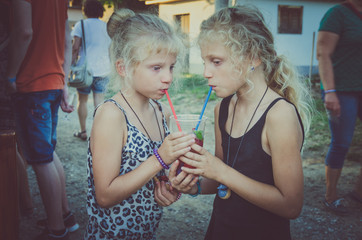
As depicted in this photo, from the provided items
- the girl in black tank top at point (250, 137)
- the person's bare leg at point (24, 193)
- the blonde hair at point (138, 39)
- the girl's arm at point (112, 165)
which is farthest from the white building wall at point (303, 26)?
the girl's arm at point (112, 165)

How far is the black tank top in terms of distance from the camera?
63.1 inches

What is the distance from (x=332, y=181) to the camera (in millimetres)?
3127

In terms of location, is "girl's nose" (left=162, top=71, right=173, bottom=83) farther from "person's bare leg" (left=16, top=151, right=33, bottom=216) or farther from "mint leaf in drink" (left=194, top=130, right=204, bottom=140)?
"person's bare leg" (left=16, top=151, right=33, bottom=216)

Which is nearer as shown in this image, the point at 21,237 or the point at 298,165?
the point at 298,165

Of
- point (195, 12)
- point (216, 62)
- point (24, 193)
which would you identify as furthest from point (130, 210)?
point (195, 12)

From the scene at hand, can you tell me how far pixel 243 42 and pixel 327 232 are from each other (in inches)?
81.5

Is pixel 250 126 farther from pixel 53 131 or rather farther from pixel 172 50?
pixel 53 131

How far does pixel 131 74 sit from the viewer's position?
Answer: 1761mm

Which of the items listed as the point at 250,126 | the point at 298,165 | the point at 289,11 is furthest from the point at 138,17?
the point at 289,11

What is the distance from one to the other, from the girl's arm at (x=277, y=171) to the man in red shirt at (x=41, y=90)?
1488 mm

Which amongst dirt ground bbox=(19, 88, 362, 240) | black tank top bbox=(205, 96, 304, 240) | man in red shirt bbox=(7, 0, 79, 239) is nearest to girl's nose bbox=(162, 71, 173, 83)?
black tank top bbox=(205, 96, 304, 240)

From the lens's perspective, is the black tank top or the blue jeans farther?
the blue jeans

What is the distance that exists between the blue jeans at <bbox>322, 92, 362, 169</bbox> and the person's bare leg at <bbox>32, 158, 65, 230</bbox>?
97.4 inches

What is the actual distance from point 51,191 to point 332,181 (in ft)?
8.44
